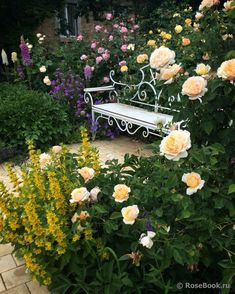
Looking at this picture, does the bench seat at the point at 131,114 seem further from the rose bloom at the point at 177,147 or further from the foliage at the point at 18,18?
the foliage at the point at 18,18

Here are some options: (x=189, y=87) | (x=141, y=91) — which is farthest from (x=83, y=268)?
(x=141, y=91)

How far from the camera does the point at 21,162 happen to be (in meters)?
4.04

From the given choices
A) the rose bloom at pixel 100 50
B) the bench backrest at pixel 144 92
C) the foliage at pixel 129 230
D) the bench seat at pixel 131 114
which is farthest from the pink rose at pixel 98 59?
the foliage at pixel 129 230

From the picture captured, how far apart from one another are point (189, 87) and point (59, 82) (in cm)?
433

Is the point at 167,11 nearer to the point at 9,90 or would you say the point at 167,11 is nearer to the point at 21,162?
the point at 9,90

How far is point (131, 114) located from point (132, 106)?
58cm

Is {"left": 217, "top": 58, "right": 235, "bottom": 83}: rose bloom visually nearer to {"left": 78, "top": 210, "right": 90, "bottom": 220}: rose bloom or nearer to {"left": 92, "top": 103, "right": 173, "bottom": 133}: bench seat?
{"left": 78, "top": 210, "right": 90, "bottom": 220}: rose bloom

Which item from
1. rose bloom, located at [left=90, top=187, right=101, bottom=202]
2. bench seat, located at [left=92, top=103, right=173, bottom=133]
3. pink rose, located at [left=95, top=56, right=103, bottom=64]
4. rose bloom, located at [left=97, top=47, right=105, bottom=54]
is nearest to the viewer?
rose bloom, located at [left=90, top=187, right=101, bottom=202]

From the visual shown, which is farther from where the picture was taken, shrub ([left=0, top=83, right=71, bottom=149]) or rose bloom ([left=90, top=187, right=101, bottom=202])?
shrub ([left=0, top=83, right=71, bottom=149])

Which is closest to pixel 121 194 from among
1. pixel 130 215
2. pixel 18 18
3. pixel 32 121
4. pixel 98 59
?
pixel 130 215

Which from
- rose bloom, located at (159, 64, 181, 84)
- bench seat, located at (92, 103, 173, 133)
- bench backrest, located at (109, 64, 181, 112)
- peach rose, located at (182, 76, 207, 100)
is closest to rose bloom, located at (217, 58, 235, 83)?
peach rose, located at (182, 76, 207, 100)

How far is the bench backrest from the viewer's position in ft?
Result: 14.2

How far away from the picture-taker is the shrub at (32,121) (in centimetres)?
429

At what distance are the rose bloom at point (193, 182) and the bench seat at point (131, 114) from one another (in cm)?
234
